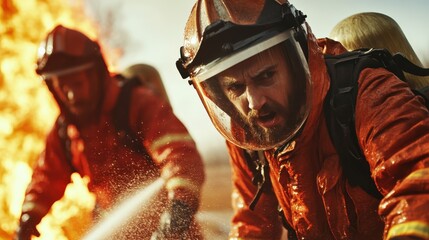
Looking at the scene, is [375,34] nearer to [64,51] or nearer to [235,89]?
[235,89]

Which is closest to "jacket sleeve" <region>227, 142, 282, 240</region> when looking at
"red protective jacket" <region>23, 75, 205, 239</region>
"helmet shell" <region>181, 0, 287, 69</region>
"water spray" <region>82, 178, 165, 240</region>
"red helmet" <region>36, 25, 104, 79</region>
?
"red protective jacket" <region>23, 75, 205, 239</region>

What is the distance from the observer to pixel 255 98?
2.59 m

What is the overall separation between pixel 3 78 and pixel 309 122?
5.09m

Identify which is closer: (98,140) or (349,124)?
(349,124)

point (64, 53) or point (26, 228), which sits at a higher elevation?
point (64, 53)

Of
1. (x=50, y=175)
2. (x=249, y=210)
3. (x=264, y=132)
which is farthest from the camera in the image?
(x=50, y=175)

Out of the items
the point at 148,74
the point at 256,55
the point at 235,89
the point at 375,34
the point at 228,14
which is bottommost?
the point at 148,74

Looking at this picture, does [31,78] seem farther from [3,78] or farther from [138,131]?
[138,131]

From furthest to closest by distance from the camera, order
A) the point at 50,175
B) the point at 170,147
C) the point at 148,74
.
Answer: the point at 148,74 < the point at 50,175 < the point at 170,147

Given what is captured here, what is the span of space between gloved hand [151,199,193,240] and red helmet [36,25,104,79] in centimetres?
178

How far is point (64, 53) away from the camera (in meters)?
4.66

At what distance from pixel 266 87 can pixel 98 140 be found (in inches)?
92.0

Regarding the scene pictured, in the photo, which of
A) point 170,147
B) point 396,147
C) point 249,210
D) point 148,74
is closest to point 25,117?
point 148,74

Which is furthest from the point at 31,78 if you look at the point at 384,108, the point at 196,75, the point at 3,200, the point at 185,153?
the point at 384,108
